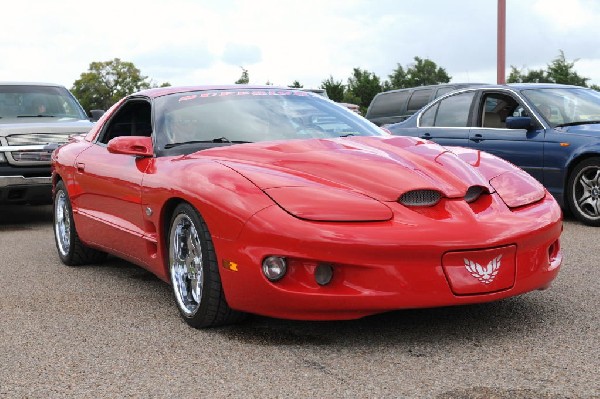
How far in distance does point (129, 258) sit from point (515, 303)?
2.41m

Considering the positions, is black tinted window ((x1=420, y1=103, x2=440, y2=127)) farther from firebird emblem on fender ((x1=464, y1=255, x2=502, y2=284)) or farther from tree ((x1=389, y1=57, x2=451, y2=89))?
tree ((x1=389, y1=57, x2=451, y2=89))

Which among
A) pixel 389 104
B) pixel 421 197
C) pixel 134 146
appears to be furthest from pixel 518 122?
pixel 389 104

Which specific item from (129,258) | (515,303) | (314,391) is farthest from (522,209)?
(129,258)

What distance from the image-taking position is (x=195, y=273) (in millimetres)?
4633

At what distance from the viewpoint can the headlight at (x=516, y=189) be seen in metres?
4.41

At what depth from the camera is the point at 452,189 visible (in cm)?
422

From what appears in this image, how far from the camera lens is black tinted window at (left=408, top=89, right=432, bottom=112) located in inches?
584

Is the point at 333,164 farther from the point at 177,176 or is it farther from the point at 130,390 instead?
the point at 130,390

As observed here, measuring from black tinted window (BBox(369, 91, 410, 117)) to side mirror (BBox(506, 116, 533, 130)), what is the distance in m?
6.35

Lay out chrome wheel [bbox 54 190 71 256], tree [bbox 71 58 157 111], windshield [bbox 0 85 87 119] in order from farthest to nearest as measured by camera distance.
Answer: tree [bbox 71 58 157 111] < windshield [bbox 0 85 87 119] < chrome wheel [bbox 54 190 71 256]

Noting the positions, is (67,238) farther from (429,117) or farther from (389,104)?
(389,104)

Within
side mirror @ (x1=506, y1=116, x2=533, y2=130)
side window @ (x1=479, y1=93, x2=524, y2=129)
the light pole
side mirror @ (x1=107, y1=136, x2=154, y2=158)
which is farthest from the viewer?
the light pole

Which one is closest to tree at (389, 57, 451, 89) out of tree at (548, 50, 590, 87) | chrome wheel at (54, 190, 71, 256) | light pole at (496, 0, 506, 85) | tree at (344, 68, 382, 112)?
tree at (344, 68, 382, 112)

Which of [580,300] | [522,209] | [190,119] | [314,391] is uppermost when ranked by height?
[190,119]
